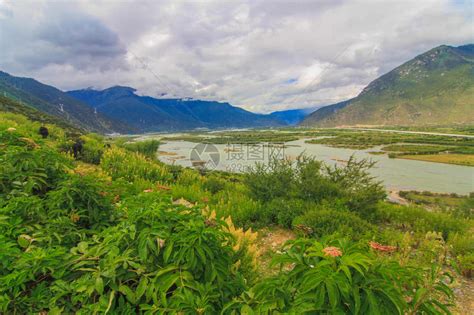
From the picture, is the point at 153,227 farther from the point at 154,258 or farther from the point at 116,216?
the point at 116,216

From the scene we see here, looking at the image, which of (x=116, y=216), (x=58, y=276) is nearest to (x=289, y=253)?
(x=58, y=276)

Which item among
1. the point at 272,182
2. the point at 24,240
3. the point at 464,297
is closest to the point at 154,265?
the point at 24,240

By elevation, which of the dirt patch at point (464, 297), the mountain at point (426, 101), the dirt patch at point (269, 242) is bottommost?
the dirt patch at point (464, 297)

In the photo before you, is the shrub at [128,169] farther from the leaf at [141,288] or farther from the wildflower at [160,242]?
the leaf at [141,288]

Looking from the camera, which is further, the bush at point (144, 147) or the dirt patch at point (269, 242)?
the bush at point (144, 147)

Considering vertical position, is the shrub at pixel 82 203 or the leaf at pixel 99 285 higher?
the shrub at pixel 82 203

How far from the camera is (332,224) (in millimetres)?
5469

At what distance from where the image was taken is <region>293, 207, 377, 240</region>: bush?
5.27 metres

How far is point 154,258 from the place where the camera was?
1.98 metres

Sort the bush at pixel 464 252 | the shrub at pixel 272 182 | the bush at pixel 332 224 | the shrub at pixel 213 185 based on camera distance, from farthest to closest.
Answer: the shrub at pixel 213 185 → the shrub at pixel 272 182 → the bush at pixel 332 224 → the bush at pixel 464 252

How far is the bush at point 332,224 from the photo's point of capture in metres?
5.27

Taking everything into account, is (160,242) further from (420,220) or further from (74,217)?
(420,220)

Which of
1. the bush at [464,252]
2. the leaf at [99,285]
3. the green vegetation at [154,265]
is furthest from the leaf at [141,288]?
the bush at [464,252]

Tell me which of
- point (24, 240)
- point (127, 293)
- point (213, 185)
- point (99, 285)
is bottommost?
point (213, 185)
